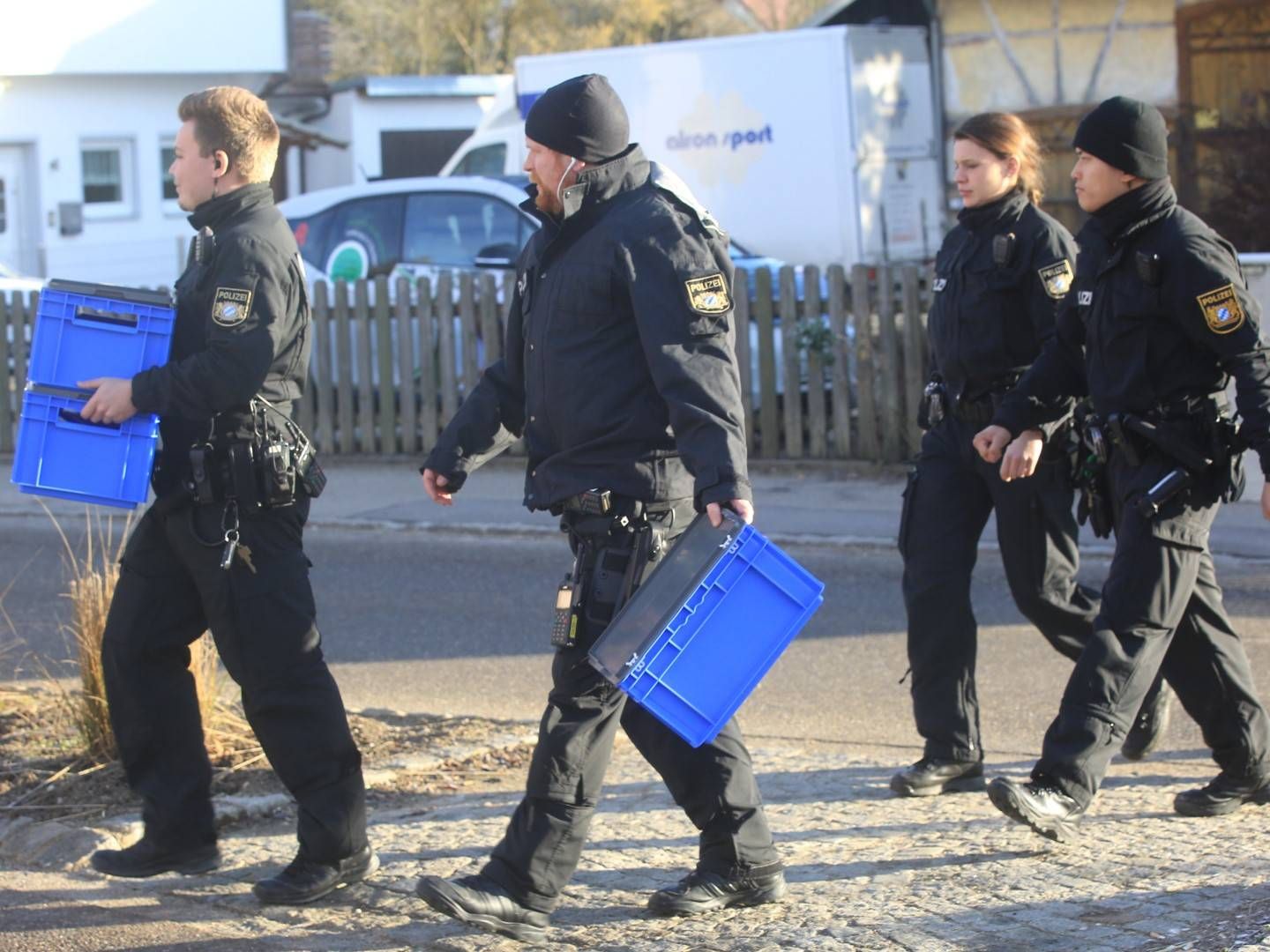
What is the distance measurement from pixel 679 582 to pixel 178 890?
1676 millimetres

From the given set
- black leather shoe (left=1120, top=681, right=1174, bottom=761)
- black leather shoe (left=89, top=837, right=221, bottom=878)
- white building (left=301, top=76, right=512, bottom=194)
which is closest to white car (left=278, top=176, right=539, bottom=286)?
black leather shoe (left=1120, top=681, right=1174, bottom=761)

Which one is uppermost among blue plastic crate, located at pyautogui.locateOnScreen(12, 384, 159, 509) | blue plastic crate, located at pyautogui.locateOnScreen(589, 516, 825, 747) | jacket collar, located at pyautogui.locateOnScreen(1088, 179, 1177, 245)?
jacket collar, located at pyautogui.locateOnScreen(1088, 179, 1177, 245)

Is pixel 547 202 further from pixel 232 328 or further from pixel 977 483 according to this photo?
pixel 977 483

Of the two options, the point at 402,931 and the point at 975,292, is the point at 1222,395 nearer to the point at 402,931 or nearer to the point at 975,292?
the point at 975,292

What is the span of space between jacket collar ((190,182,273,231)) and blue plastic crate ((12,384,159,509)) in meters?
0.51

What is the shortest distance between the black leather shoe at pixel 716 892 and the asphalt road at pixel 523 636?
5.24 ft

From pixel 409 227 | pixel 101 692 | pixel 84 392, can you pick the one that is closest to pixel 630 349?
pixel 84 392

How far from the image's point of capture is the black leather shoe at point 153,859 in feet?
15.0

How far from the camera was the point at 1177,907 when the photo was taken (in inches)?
158

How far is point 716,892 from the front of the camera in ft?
13.7

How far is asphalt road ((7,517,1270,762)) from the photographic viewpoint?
651 cm

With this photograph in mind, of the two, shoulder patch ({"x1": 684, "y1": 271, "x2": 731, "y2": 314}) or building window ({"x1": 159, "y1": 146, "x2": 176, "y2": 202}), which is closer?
shoulder patch ({"x1": 684, "y1": 271, "x2": 731, "y2": 314})

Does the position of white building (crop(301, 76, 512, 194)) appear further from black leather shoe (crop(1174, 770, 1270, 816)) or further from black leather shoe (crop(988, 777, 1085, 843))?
black leather shoe (crop(988, 777, 1085, 843))

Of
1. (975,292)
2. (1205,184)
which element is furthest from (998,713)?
(1205,184)
